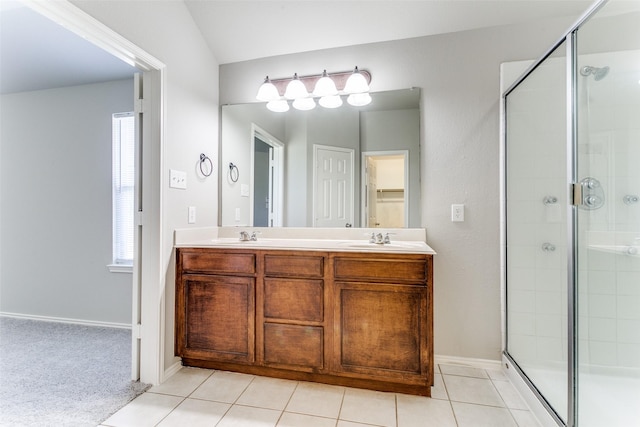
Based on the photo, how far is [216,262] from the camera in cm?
196

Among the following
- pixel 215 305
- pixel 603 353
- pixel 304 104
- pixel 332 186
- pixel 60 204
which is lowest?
pixel 603 353

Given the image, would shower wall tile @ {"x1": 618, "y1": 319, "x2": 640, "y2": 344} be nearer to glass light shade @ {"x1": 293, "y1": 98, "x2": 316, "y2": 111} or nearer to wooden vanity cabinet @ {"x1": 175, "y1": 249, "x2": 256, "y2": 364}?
wooden vanity cabinet @ {"x1": 175, "y1": 249, "x2": 256, "y2": 364}

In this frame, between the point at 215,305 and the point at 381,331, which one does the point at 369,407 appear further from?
the point at 215,305

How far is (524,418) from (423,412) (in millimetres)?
502

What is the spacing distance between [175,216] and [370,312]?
1391 mm

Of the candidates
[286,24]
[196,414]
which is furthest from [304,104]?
[196,414]

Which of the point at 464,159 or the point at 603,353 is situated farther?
the point at 464,159

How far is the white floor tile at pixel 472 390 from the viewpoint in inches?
66.6

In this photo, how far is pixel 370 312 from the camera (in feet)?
5.68

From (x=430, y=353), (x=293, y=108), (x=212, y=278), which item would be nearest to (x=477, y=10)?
(x=293, y=108)

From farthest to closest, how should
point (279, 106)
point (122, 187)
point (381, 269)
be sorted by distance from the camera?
point (122, 187) < point (279, 106) < point (381, 269)

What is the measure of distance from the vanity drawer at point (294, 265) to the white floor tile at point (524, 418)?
4.03ft

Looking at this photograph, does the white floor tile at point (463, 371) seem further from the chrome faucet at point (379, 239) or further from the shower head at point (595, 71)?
the shower head at point (595, 71)

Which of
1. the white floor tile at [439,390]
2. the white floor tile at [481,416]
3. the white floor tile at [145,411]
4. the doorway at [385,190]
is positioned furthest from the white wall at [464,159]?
the white floor tile at [145,411]
